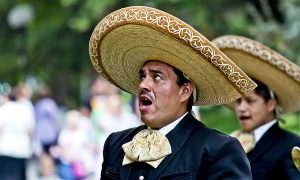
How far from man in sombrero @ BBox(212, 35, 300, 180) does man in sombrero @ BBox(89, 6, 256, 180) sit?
139 cm

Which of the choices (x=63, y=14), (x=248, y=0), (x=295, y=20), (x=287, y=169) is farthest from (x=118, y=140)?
(x=63, y=14)

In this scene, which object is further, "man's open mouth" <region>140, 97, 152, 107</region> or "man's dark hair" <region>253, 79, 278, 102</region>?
"man's dark hair" <region>253, 79, 278, 102</region>

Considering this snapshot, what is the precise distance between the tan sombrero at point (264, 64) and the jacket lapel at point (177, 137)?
1.69m

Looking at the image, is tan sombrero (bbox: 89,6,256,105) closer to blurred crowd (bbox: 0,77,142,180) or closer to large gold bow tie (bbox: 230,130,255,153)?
large gold bow tie (bbox: 230,130,255,153)

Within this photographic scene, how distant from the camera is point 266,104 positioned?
24.3ft

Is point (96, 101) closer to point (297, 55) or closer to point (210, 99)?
point (297, 55)

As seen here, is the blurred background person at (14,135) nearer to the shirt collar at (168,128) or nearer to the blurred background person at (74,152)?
the blurred background person at (74,152)

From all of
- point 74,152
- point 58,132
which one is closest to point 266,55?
point 74,152

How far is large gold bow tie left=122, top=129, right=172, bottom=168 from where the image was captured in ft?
17.7

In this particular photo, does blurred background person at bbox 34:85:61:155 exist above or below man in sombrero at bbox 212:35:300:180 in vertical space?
below

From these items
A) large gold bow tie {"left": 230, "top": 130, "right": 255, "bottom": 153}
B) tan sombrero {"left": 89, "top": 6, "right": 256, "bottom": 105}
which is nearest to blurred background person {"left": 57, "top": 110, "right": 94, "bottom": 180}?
large gold bow tie {"left": 230, "top": 130, "right": 255, "bottom": 153}

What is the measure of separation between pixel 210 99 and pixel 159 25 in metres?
0.75

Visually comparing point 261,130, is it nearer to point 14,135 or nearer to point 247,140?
point 247,140

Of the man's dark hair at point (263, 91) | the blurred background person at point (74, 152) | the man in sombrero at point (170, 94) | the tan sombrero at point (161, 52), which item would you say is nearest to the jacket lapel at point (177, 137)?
the man in sombrero at point (170, 94)
